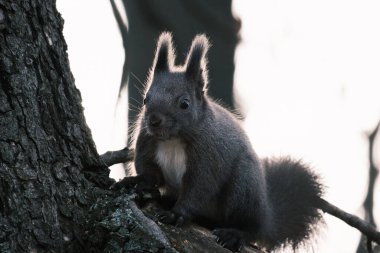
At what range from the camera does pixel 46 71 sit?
9.43 feet

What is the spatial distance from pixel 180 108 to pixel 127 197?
1358 mm

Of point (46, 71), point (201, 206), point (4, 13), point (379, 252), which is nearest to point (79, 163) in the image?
point (46, 71)

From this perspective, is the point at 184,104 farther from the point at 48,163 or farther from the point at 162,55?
the point at 48,163

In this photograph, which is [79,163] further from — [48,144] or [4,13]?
[4,13]

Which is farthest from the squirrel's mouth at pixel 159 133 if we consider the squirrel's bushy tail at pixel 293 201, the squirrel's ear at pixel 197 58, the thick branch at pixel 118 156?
the squirrel's bushy tail at pixel 293 201

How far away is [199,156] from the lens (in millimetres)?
4176

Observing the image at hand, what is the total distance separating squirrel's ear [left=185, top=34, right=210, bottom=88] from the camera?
443cm

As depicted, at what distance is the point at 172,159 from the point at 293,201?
4.23 feet

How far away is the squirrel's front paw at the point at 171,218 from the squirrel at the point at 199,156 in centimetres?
20

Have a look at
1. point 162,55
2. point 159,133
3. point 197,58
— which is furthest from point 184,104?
point 162,55

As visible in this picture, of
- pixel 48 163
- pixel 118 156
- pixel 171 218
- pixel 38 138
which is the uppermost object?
pixel 38 138

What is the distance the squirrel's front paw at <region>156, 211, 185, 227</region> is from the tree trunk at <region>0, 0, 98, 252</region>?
1.90 ft

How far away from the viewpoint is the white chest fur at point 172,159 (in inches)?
167

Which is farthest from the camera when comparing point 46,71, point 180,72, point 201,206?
point 180,72
